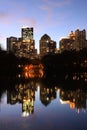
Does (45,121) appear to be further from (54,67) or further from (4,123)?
(54,67)

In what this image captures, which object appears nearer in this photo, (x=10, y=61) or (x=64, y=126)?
(x=64, y=126)

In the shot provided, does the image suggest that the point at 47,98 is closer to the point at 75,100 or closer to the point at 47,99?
the point at 47,99

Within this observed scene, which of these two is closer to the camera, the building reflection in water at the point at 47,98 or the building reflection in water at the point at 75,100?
the building reflection in water at the point at 47,98

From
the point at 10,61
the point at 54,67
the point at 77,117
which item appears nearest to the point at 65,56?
the point at 54,67

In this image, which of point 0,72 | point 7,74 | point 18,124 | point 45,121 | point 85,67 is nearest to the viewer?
point 18,124

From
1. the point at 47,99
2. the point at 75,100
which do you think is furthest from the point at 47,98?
the point at 75,100

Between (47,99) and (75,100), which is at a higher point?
(75,100)

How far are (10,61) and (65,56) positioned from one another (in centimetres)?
4639

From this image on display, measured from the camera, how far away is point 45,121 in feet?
74.4

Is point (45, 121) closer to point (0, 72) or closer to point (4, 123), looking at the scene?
point (4, 123)

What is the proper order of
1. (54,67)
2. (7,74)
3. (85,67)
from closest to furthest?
(7,74), (54,67), (85,67)

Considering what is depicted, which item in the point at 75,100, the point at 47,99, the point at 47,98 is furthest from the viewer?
the point at 47,98

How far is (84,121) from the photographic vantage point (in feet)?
72.0

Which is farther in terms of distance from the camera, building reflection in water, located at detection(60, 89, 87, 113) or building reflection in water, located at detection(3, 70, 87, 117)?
building reflection in water, located at detection(60, 89, 87, 113)
